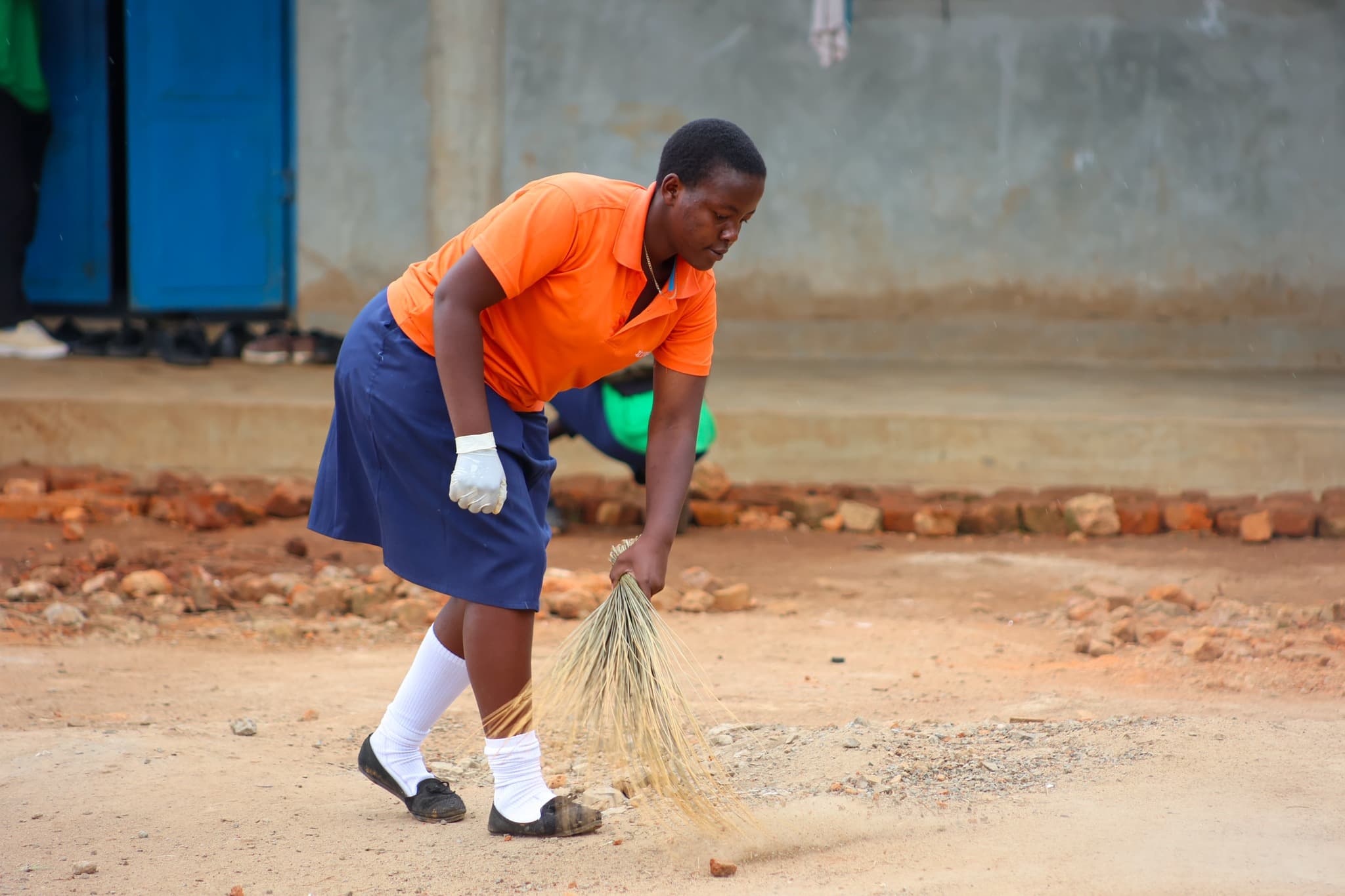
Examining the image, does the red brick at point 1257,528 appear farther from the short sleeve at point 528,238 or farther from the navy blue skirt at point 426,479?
the short sleeve at point 528,238

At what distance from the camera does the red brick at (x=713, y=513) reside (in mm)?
6082

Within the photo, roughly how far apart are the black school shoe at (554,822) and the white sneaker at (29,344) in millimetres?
5670

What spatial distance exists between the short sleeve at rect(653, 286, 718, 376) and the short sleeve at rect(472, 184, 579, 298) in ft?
1.19

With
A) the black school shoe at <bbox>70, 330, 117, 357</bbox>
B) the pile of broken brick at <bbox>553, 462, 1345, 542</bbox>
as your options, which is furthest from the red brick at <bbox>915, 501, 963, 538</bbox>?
the black school shoe at <bbox>70, 330, 117, 357</bbox>

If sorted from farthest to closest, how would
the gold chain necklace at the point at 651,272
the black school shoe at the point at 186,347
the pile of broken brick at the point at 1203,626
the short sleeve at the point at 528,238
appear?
the black school shoe at the point at 186,347
the pile of broken brick at the point at 1203,626
the gold chain necklace at the point at 651,272
the short sleeve at the point at 528,238

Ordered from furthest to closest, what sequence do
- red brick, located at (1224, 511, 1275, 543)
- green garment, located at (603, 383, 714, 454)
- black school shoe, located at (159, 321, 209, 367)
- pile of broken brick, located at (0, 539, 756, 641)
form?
black school shoe, located at (159, 321, 209, 367) < red brick, located at (1224, 511, 1275, 543) < green garment, located at (603, 383, 714, 454) < pile of broken brick, located at (0, 539, 756, 641)

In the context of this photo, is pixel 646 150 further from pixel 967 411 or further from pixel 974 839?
pixel 974 839

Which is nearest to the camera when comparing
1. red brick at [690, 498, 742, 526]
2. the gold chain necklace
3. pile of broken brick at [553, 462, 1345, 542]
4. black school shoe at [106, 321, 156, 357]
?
the gold chain necklace

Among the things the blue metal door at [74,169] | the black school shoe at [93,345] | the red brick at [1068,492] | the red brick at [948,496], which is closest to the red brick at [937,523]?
the red brick at [948,496]

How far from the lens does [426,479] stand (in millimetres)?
2613

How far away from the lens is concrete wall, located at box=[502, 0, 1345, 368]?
292 inches

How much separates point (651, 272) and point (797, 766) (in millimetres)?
1170

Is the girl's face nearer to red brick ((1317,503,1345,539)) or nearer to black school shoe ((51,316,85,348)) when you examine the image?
red brick ((1317,503,1345,539))

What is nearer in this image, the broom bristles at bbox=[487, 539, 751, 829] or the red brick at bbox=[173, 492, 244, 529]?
the broom bristles at bbox=[487, 539, 751, 829]
